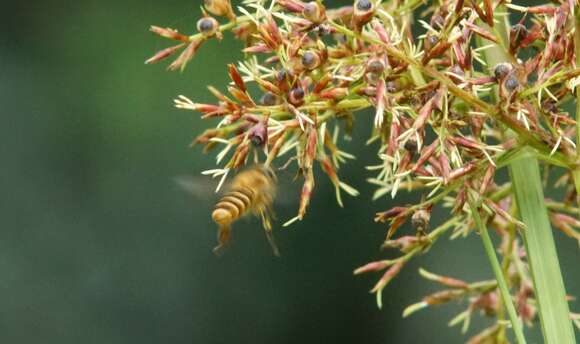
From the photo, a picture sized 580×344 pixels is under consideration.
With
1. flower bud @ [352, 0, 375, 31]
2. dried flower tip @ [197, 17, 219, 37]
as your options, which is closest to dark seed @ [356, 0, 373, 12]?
flower bud @ [352, 0, 375, 31]

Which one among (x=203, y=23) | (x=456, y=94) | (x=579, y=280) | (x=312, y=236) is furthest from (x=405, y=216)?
(x=312, y=236)

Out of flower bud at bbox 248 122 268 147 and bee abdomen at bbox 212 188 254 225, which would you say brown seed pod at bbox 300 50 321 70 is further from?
bee abdomen at bbox 212 188 254 225

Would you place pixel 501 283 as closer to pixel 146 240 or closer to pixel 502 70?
pixel 502 70

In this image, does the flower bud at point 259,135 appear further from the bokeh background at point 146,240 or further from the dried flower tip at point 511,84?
the bokeh background at point 146,240

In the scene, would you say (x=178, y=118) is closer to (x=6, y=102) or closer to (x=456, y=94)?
(x=6, y=102)

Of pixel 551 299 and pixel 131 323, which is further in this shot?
pixel 131 323

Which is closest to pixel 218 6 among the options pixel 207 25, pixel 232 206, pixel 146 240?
pixel 207 25

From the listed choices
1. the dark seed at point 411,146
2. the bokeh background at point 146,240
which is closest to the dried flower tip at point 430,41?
the dark seed at point 411,146
